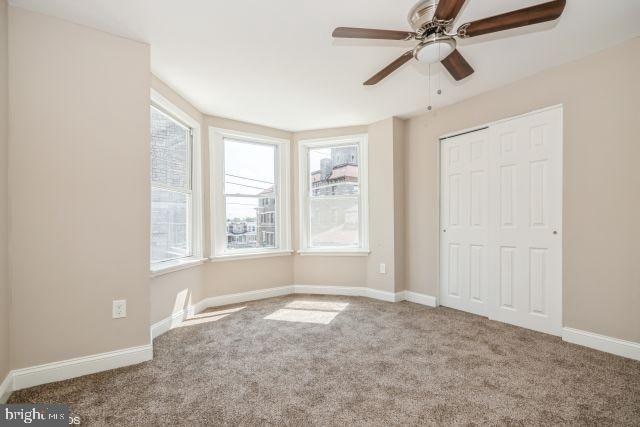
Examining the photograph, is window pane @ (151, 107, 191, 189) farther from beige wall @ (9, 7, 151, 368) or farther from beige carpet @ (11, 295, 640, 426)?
beige carpet @ (11, 295, 640, 426)

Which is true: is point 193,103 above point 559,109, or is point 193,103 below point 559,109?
above

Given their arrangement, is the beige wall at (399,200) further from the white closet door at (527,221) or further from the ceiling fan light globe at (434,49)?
the ceiling fan light globe at (434,49)

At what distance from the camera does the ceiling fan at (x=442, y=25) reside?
5.09ft

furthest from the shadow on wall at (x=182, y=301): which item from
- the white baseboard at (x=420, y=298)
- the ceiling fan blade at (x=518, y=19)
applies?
the ceiling fan blade at (x=518, y=19)

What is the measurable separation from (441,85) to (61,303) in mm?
3739

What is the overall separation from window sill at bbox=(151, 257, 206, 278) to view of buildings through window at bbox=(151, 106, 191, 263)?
0.08m

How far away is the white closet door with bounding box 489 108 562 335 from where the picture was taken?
2.93m

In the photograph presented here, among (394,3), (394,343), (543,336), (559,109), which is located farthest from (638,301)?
(394,3)

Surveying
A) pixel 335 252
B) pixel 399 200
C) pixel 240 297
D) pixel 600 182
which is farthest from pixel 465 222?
pixel 240 297

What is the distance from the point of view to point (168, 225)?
3348 millimetres

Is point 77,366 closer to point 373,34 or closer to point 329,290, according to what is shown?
point 373,34

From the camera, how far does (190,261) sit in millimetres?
3543

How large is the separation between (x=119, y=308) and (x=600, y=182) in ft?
12.9

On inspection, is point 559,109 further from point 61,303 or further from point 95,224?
point 61,303
